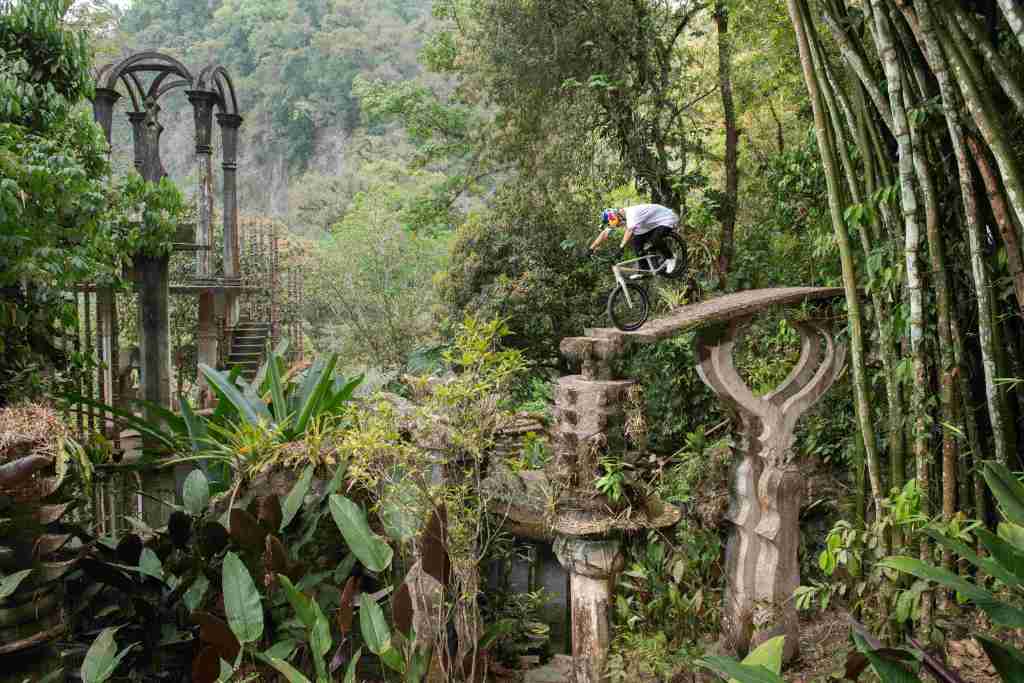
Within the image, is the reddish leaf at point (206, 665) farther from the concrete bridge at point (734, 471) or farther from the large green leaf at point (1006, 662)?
the large green leaf at point (1006, 662)

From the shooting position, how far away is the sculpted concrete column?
2.13m

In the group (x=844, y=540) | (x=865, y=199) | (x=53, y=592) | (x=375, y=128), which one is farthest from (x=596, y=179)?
(x=375, y=128)

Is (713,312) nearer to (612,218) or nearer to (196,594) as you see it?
(612,218)

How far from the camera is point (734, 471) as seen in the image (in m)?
2.24

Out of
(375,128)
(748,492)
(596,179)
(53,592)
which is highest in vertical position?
(375,128)

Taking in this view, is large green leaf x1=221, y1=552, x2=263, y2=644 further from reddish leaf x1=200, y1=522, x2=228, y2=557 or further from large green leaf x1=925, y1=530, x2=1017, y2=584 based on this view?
large green leaf x1=925, y1=530, x2=1017, y2=584

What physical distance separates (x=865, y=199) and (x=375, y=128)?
1882 centimetres

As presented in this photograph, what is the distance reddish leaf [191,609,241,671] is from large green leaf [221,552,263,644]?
3 cm

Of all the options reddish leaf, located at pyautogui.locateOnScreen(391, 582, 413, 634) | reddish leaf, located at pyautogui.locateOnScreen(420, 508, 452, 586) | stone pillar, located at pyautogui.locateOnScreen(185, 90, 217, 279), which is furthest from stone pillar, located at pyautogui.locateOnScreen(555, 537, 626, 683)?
stone pillar, located at pyautogui.locateOnScreen(185, 90, 217, 279)

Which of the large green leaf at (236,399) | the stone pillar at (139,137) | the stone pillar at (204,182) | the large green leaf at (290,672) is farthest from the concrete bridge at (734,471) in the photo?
the stone pillar at (139,137)

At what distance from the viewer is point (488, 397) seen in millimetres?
2043

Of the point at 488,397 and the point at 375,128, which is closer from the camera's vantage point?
the point at 488,397

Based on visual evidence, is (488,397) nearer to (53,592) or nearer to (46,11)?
(53,592)

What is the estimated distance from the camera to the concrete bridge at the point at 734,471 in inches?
76.8
